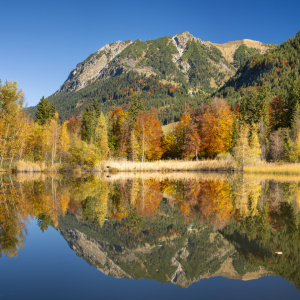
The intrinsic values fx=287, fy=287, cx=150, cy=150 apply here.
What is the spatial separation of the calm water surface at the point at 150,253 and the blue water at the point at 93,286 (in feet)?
0.06

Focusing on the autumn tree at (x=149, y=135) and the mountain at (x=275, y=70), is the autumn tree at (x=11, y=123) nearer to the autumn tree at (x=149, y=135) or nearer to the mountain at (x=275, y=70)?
the autumn tree at (x=149, y=135)

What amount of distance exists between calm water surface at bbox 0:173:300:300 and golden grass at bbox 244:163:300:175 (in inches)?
1096

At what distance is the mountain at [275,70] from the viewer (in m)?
116

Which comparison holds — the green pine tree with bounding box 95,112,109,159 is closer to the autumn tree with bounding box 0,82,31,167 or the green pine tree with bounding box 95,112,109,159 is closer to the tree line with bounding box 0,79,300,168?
the tree line with bounding box 0,79,300,168

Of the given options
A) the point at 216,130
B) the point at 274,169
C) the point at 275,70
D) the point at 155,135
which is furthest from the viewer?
the point at 275,70

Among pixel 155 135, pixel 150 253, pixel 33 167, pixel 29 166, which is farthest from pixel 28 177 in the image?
pixel 150 253

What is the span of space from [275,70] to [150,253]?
450ft

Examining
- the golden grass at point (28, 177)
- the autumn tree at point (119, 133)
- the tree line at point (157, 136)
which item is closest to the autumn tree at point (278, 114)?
the tree line at point (157, 136)

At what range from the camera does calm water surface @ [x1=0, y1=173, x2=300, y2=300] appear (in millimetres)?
5465

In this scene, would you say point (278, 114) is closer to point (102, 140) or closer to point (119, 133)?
point (119, 133)

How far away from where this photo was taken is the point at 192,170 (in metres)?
47.5

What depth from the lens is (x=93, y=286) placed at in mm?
5590

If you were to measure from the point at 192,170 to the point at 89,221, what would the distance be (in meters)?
37.9

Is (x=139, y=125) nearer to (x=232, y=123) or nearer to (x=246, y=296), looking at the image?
(x=232, y=123)
